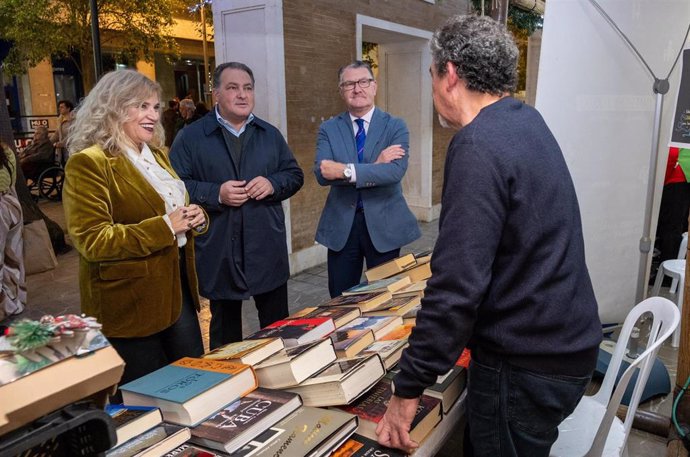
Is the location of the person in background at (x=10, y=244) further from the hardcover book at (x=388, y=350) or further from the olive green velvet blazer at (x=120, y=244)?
the hardcover book at (x=388, y=350)

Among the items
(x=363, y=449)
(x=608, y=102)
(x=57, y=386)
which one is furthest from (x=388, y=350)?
(x=608, y=102)

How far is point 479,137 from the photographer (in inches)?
49.2


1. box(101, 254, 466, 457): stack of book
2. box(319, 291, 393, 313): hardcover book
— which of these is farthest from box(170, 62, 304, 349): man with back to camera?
box(101, 254, 466, 457): stack of book

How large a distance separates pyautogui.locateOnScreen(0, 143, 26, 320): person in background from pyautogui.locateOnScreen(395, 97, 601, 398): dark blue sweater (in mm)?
3986

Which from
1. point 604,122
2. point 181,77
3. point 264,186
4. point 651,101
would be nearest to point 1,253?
point 264,186

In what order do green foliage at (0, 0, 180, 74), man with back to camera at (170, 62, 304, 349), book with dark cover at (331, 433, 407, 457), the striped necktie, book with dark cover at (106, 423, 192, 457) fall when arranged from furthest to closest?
green foliage at (0, 0, 180, 74) < the striped necktie < man with back to camera at (170, 62, 304, 349) < book with dark cover at (331, 433, 407, 457) < book with dark cover at (106, 423, 192, 457)

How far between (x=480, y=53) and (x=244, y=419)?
41.7 inches

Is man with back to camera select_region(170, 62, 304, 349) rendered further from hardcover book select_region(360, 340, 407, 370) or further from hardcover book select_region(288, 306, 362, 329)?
hardcover book select_region(360, 340, 407, 370)

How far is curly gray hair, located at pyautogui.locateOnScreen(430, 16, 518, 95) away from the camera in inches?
52.3

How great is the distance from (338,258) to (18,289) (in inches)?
117

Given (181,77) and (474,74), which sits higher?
(181,77)

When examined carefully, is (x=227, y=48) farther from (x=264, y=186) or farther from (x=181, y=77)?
(x=181, y=77)

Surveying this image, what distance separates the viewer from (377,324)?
1978mm

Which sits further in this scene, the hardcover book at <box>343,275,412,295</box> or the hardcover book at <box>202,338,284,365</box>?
the hardcover book at <box>343,275,412,295</box>
